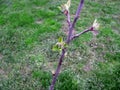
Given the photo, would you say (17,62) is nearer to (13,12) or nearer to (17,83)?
(17,83)

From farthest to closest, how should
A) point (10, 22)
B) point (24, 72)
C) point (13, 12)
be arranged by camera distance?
point (13, 12)
point (10, 22)
point (24, 72)

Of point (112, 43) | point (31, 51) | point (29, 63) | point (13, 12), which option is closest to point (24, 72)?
point (29, 63)

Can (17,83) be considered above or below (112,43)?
above

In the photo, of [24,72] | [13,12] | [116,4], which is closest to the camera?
[24,72]

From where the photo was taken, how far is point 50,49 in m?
6.03

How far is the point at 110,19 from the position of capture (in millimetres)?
7574

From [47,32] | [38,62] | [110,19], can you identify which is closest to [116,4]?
[110,19]

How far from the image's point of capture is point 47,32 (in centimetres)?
679

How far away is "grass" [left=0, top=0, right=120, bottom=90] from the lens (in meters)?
5.06

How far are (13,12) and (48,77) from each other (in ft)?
12.3

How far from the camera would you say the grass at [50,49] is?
16.6 feet

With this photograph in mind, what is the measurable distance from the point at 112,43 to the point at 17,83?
2941 mm

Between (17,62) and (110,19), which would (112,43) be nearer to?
(110,19)

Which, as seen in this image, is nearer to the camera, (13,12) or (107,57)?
(107,57)
